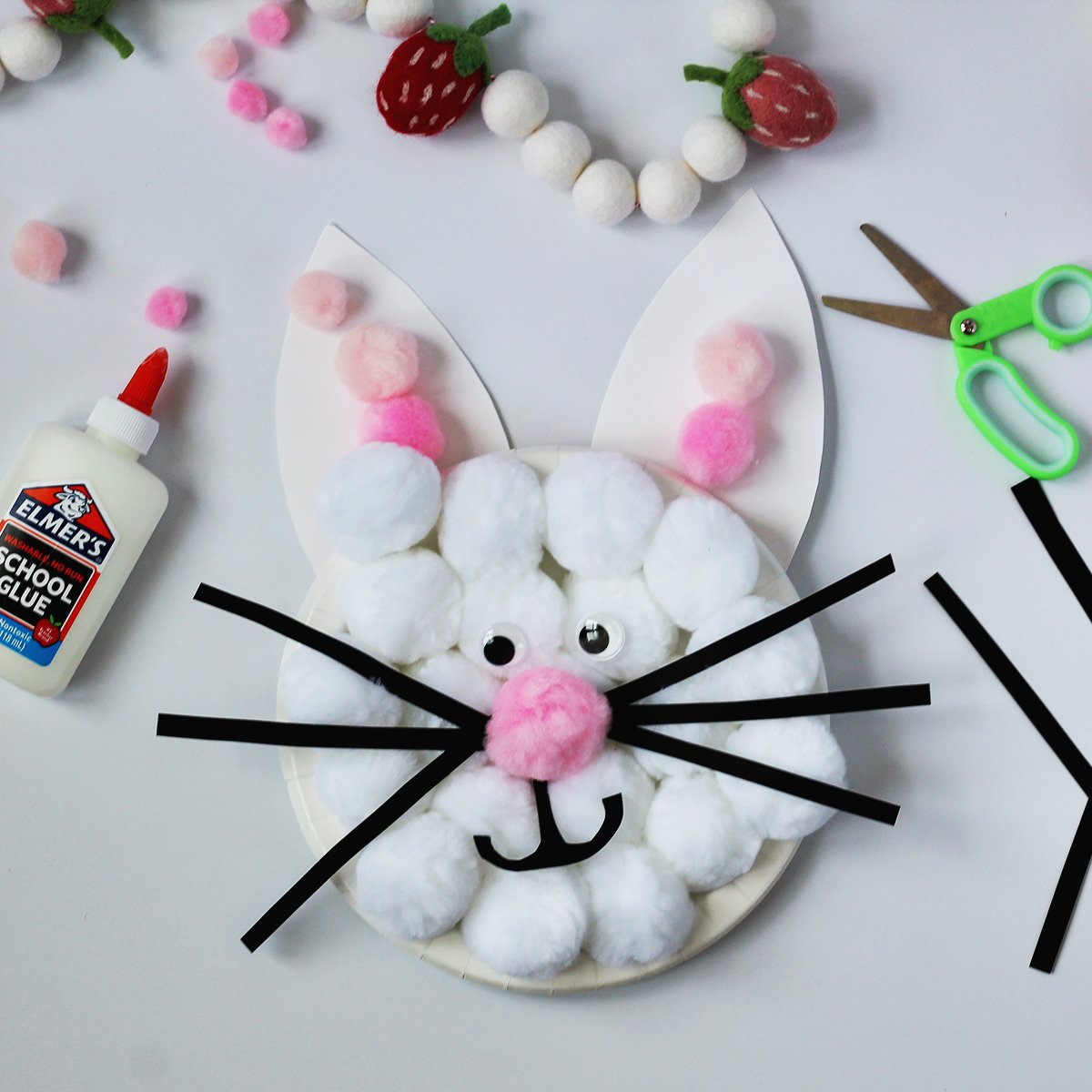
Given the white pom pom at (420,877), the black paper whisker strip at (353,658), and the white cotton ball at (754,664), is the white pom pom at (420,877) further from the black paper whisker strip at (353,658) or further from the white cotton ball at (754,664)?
the white cotton ball at (754,664)

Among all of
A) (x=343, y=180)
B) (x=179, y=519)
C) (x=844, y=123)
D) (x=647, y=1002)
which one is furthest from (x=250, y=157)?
(x=647, y=1002)

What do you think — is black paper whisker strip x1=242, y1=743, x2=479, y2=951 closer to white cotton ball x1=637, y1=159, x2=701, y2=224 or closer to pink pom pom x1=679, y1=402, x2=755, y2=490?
pink pom pom x1=679, y1=402, x2=755, y2=490

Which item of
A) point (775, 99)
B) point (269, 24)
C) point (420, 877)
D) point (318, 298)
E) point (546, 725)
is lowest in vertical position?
point (420, 877)

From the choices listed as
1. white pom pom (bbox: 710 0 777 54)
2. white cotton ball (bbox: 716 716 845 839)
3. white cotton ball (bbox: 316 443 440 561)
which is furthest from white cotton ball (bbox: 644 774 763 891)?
white pom pom (bbox: 710 0 777 54)

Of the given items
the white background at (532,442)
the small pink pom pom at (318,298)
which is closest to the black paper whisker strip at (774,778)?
the white background at (532,442)

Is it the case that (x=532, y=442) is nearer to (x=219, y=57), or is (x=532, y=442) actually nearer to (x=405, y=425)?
(x=405, y=425)

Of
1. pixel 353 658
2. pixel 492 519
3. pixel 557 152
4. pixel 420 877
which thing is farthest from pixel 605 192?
pixel 420 877
